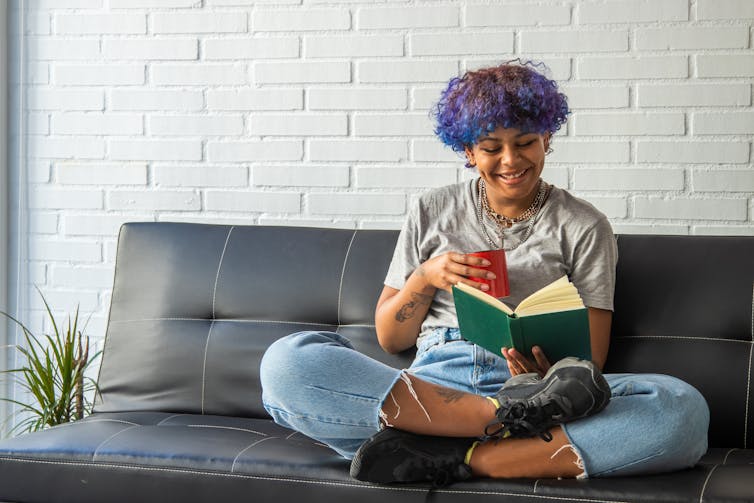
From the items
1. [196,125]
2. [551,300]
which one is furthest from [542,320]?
[196,125]

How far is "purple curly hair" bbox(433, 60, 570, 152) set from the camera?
7.09 ft

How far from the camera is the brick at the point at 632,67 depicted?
272 cm

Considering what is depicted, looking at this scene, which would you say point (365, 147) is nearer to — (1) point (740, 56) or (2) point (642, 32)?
(2) point (642, 32)

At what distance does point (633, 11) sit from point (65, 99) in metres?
1.72

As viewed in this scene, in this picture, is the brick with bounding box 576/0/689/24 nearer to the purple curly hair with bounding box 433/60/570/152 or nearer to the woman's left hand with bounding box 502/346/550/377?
the purple curly hair with bounding box 433/60/570/152

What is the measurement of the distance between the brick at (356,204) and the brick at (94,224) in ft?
1.91

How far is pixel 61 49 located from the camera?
10.3ft

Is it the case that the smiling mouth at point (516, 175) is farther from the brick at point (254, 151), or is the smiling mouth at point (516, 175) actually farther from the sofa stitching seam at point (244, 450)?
the brick at point (254, 151)

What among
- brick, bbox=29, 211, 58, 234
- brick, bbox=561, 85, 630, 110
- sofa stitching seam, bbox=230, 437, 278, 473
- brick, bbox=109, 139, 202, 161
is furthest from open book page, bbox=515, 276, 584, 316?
brick, bbox=29, 211, 58, 234

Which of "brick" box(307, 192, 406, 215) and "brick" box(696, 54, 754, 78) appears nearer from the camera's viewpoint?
"brick" box(696, 54, 754, 78)

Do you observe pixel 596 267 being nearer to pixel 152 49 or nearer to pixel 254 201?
pixel 254 201

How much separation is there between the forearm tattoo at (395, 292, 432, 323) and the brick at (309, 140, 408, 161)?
0.75 metres

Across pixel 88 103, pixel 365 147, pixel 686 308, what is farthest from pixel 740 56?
pixel 88 103

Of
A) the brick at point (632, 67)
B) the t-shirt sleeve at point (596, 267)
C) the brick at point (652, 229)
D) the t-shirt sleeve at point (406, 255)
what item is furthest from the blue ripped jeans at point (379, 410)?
the brick at point (632, 67)
